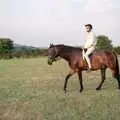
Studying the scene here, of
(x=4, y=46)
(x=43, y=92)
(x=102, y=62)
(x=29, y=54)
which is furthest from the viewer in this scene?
(x=4, y=46)

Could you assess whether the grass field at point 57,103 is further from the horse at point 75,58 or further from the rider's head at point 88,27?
the rider's head at point 88,27

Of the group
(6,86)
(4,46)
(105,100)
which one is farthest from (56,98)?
(4,46)

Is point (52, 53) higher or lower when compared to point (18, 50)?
higher

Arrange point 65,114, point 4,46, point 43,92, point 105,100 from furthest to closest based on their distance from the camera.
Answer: point 4,46 < point 43,92 < point 105,100 < point 65,114

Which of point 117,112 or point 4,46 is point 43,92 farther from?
point 4,46

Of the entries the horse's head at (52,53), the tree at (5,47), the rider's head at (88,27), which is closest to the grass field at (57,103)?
the horse's head at (52,53)

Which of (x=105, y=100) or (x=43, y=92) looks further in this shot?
(x=43, y=92)

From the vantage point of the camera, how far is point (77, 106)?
491 inches

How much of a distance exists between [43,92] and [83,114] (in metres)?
4.62

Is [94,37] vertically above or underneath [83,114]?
above

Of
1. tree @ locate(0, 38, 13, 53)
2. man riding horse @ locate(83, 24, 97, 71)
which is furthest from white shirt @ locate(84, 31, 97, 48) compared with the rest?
tree @ locate(0, 38, 13, 53)

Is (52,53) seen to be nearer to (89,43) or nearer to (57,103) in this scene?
(89,43)

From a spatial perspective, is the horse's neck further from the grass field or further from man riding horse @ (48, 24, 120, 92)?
the grass field

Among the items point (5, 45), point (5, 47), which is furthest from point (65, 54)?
point (5, 45)
